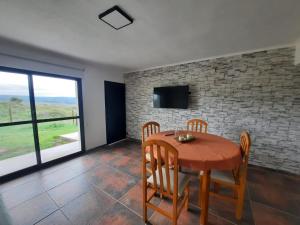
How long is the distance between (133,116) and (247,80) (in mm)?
3113

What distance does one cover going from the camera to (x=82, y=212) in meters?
1.57

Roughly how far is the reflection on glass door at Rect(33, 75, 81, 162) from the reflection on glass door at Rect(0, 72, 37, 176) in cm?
16

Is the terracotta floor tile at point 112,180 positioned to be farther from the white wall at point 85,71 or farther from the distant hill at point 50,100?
the distant hill at point 50,100

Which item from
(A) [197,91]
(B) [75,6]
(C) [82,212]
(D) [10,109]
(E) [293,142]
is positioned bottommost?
(C) [82,212]

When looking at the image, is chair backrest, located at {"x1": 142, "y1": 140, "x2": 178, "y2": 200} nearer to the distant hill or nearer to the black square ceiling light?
the black square ceiling light

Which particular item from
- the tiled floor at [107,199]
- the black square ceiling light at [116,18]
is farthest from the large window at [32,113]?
the black square ceiling light at [116,18]

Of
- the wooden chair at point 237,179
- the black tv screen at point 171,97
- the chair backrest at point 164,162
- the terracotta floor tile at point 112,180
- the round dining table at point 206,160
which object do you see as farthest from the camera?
the black tv screen at point 171,97

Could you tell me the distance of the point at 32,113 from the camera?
7.95ft

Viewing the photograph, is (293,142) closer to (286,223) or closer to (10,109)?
(286,223)

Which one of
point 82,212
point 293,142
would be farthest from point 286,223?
point 82,212

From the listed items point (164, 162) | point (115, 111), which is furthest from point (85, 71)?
point (164, 162)

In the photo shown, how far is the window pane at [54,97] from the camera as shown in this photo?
2.53 m

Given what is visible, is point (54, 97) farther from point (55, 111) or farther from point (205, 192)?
point (205, 192)

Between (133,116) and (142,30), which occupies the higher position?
(142,30)
